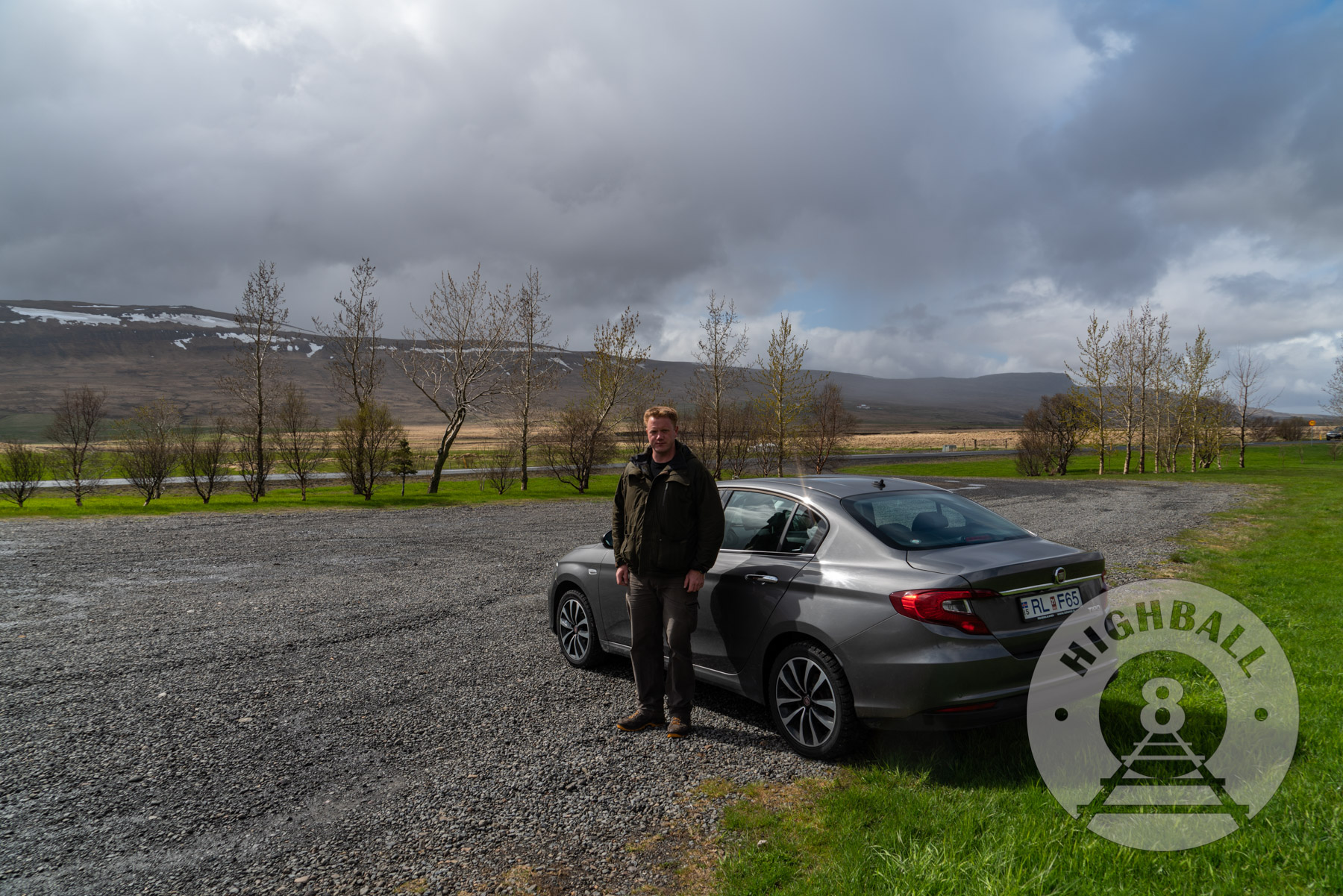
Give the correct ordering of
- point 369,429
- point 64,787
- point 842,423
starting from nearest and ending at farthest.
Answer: point 64,787 → point 369,429 → point 842,423

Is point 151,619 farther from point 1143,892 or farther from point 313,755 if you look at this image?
point 1143,892

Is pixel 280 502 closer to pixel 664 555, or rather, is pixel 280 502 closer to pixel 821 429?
pixel 664 555

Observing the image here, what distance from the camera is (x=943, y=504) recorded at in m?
Answer: 4.78

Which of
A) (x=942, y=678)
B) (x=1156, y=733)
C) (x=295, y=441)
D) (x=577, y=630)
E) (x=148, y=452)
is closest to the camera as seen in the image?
(x=942, y=678)

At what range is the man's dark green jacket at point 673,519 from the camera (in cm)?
467

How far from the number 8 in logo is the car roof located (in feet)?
6.14

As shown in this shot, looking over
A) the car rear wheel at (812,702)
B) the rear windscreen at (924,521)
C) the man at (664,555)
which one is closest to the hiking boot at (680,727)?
the man at (664,555)

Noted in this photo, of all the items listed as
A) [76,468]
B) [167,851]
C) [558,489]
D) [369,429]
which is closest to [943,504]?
→ [167,851]

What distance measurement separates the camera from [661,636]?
4957 mm

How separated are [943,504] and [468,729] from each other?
12.1ft

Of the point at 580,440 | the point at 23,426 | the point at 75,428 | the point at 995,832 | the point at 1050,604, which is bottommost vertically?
the point at 995,832

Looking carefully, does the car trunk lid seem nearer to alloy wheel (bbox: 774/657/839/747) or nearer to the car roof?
the car roof

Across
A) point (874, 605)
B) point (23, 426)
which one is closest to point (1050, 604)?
point (874, 605)

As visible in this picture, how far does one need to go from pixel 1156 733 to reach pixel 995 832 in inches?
65.7
